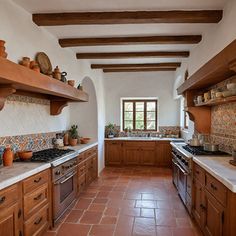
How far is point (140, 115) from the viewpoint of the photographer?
286 inches

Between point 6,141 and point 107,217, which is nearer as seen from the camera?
point 6,141

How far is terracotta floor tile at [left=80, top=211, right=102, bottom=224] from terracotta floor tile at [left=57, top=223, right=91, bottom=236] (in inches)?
5.4

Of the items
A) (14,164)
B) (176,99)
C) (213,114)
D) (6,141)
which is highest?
(176,99)

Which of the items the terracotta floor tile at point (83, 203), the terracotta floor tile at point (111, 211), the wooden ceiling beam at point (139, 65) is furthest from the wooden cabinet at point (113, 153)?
the terracotta floor tile at point (111, 211)

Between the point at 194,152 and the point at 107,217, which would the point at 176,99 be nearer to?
the point at 194,152

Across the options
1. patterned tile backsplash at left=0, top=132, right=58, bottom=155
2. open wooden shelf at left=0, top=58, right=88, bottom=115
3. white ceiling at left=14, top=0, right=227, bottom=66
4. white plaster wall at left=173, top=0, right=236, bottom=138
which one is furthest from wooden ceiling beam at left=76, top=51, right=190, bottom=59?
patterned tile backsplash at left=0, top=132, right=58, bottom=155

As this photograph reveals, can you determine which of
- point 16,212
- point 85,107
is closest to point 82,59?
point 85,107

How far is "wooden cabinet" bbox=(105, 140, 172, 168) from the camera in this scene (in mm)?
6383

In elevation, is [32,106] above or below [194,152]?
above

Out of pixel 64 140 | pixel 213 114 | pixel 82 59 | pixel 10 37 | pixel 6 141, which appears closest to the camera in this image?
pixel 10 37

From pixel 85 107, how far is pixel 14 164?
3148 mm

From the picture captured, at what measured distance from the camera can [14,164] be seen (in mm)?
2580

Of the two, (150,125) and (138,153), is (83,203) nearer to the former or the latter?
(138,153)

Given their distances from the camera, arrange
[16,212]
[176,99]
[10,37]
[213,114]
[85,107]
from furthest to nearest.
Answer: [176,99]
[85,107]
[213,114]
[10,37]
[16,212]
